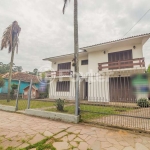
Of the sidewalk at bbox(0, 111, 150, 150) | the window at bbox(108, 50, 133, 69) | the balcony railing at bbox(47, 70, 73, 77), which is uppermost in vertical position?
the window at bbox(108, 50, 133, 69)

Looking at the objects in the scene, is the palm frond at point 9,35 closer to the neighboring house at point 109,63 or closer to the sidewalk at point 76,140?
the neighboring house at point 109,63

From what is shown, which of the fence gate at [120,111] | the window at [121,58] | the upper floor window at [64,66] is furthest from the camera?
the upper floor window at [64,66]

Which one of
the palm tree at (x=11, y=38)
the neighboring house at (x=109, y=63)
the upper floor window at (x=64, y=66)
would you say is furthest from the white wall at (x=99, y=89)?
the palm tree at (x=11, y=38)

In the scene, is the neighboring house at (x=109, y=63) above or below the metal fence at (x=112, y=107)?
above

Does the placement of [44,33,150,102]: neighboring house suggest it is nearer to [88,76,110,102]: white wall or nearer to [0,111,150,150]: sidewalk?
[88,76,110,102]: white wall

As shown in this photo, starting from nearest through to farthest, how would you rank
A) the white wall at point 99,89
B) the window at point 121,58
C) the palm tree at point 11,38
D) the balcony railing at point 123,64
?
the white wall at point 99,89
the balcony railing at point 123,64
the window at point 121,58
the palm tree at point 11,38

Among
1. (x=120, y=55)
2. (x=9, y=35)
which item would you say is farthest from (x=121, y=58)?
(x=9, y=35)

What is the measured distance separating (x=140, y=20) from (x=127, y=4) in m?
2.13

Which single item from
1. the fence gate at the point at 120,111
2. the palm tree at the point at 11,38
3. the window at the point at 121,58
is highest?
the palm tree at the point at 11,38

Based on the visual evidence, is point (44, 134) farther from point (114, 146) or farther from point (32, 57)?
point (32, 57)

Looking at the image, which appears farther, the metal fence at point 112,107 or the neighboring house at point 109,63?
the neighboring house at point 109,63

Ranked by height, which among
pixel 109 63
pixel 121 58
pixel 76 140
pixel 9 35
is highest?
pixel 9 35

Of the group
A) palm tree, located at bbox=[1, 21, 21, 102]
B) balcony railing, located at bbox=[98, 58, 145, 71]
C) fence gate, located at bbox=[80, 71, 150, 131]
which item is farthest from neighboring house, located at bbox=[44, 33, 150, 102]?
palm tree, located at bbox=[1, 21, 21, 102]

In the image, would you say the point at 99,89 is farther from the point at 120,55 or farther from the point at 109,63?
the point at 120,55
